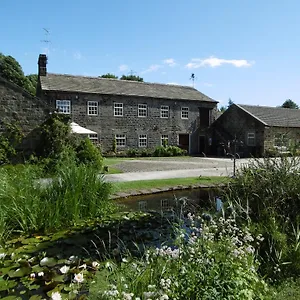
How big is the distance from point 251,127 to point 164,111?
8.40m

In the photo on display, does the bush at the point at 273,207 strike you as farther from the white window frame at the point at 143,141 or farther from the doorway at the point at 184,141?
the doorway at the point at 184,141

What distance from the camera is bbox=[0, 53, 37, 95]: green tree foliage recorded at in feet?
140

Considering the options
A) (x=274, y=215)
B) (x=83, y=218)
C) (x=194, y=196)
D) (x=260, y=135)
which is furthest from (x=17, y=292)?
(x=260, y=135)

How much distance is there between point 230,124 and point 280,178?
26.7 meters

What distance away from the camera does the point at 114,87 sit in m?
27.8

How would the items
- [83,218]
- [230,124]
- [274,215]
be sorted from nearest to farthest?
1. [274,215]
2. [83,218]
3. [230,124]

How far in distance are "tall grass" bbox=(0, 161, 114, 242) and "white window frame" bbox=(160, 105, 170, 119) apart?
74.0 feet

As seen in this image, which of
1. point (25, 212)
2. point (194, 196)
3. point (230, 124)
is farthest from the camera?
point (230, 124)

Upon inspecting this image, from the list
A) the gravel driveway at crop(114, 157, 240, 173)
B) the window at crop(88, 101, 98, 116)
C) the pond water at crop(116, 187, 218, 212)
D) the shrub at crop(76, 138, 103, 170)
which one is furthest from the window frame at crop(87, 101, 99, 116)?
the pond water at crop(116, 187, 218, 212)

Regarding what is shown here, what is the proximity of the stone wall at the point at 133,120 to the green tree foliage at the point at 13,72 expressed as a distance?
21972 mm

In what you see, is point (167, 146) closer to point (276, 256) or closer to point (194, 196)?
point (194, 196)

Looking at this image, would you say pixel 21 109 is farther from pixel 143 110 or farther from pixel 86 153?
pixel 143 110

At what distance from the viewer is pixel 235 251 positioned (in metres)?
2.90

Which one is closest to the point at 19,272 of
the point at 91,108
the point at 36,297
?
the point at 36,297
